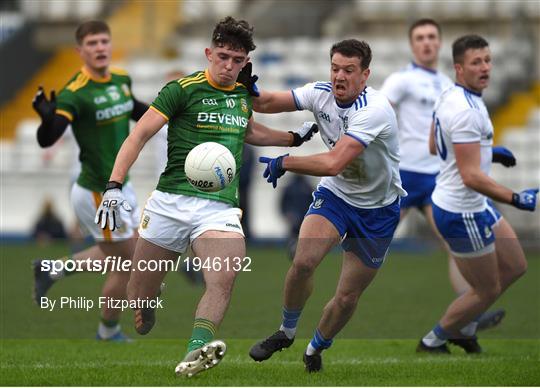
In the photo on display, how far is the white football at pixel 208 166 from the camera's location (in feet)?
27.6

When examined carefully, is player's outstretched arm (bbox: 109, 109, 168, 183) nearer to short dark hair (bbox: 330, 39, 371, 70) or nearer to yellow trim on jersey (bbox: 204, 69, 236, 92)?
yellow trim on jersey (bbox: 204, 69, 236, 92)

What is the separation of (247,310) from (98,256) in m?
2.10

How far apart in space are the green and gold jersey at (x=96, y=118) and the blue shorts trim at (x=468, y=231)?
9.16 feet

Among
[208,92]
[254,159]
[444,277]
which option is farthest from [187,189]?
[254,159]

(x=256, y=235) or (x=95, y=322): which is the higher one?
(x=95, y=322)

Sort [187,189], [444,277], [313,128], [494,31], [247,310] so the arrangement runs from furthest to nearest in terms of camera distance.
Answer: [494,31] < [444,277] < [247,310] < [313,128] < [187,189]

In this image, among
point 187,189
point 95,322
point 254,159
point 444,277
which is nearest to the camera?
point 187,189

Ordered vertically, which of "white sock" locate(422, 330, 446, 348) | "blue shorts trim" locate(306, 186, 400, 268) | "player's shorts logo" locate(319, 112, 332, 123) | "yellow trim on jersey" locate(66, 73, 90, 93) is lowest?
"white sock" locate(422, 330, 446, 348)

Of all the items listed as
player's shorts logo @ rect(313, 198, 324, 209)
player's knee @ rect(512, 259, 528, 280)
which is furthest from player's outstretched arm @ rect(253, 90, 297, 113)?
player's knee @ rect(512, 259, 528, 280)

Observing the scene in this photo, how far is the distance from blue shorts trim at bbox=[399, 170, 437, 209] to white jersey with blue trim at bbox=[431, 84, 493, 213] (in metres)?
1.59

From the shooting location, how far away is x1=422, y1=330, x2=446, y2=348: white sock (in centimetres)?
1036

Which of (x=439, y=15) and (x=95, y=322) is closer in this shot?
(x=95, y=322)

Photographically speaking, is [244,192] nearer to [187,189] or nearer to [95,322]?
[95,322]

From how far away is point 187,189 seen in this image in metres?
8.62
